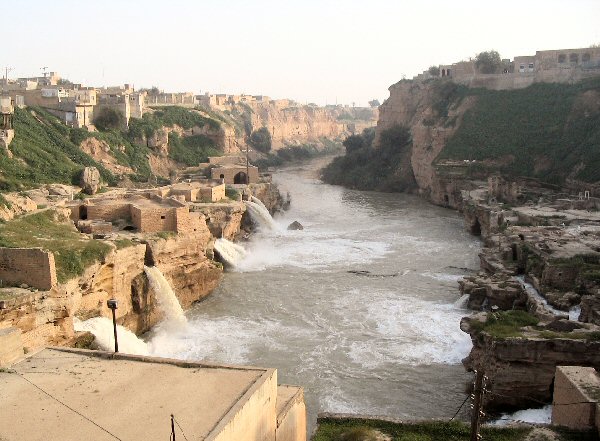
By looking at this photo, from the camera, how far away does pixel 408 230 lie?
33.8 metres

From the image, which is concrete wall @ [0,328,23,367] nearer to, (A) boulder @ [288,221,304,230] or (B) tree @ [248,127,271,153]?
(A) boulder @ [288,221,304,230]

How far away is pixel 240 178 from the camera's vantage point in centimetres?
3859

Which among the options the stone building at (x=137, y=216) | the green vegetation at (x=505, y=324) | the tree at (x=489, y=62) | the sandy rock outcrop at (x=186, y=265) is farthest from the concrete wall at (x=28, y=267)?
the tree at (x=489, y=62)

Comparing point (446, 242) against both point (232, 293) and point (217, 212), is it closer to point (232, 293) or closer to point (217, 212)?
point (217, 212)

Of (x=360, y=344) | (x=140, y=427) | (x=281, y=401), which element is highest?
(x=140, y=427)

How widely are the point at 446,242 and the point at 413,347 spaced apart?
1471 centimetres

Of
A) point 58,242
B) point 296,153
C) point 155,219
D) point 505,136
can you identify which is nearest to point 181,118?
point 505,136

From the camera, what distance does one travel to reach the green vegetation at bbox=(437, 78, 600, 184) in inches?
1511

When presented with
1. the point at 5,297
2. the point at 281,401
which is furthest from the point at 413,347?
the point at 5,297

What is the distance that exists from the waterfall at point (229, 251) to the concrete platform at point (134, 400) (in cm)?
1520

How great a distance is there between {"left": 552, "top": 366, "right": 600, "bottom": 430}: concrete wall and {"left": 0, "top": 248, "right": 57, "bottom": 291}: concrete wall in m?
10.2

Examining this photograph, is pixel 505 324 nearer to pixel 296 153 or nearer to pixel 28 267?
pixel 28 267

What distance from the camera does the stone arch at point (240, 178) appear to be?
126ft

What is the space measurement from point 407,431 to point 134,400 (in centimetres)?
412
